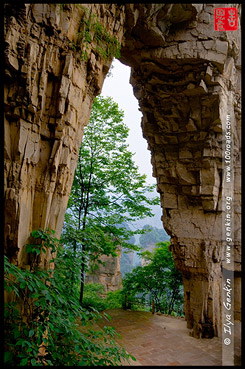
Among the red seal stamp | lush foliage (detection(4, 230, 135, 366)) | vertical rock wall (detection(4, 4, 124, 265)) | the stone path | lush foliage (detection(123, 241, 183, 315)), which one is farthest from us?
lush foliage (detection(123, 241, 183, 315))

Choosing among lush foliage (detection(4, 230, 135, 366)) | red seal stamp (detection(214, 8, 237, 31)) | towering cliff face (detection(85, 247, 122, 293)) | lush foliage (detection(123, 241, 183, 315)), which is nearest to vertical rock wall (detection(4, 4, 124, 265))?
lush foliage (detection(4, 230, 135, 366))

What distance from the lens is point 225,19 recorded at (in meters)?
6.57

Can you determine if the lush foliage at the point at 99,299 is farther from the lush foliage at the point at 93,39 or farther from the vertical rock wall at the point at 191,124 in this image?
the lush foliage at the point at 93,39

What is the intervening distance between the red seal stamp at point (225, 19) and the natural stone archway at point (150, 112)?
16 centimetres

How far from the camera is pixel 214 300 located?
763cm

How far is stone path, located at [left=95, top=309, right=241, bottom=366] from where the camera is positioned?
5.82 metres

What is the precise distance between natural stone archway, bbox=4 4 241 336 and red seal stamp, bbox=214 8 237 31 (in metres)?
0.16

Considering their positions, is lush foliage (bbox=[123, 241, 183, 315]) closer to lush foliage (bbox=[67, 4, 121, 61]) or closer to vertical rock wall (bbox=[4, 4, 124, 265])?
vertical rock wall (bbox=[4, 4, 124, 265])

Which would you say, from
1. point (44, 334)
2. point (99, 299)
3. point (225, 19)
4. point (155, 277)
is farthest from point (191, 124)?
point (99, 299)

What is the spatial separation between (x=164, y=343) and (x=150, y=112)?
740cm

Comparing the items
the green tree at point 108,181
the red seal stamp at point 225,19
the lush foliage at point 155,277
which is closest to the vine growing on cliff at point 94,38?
the red seal stamp at point 225,19

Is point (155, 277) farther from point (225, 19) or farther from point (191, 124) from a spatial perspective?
point (225, 19)

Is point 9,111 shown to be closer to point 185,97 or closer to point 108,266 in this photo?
point 185,97

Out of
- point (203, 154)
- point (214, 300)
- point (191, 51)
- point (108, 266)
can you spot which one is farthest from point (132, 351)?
point (108, 266)
